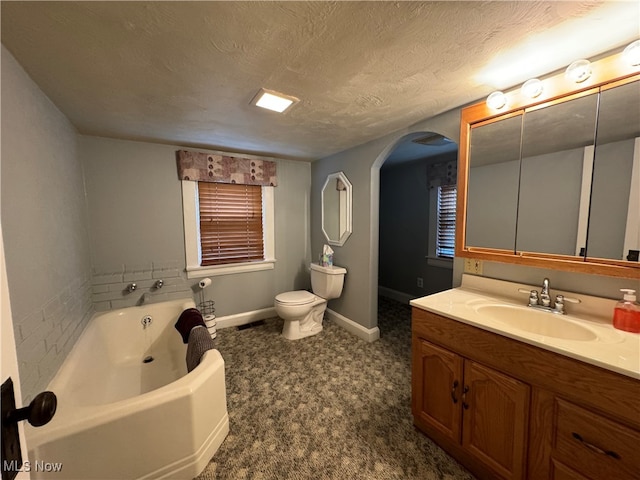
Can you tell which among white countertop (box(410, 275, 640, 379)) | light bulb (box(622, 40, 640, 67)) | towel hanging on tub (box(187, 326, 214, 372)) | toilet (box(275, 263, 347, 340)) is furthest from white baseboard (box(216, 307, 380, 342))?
light bulb (box(622, 40, 640, 67))

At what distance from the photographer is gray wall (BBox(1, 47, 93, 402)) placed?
1.16m

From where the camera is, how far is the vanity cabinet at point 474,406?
1137mm

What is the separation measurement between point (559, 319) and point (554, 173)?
2.56 feet

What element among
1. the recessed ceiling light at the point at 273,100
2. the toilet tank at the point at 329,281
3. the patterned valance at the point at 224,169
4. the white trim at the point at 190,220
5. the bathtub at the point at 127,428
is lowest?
the bathtub at the point at 127,428

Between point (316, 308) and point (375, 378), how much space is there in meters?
1.04

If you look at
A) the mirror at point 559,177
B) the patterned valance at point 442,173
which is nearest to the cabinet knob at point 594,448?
the mirror at point 559,177

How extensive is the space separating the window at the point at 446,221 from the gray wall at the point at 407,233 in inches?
5.9

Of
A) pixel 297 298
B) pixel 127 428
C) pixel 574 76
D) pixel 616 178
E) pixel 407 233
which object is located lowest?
pixel 127 428

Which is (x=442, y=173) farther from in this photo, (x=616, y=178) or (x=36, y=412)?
(x=36, y=412)

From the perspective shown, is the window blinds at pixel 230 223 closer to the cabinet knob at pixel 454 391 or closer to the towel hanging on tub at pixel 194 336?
the towel hanging on tub at pixel 194 336

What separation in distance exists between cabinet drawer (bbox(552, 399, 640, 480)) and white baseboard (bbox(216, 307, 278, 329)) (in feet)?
9.30

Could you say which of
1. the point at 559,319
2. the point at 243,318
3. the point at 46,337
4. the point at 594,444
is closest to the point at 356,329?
the point at 243,318

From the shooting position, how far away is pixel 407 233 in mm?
3893

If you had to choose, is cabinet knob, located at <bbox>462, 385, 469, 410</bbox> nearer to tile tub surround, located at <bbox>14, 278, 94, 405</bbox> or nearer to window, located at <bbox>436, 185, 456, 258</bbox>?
tile tub surround, located at <bbox>14, 278, 94, 405</bbox>
